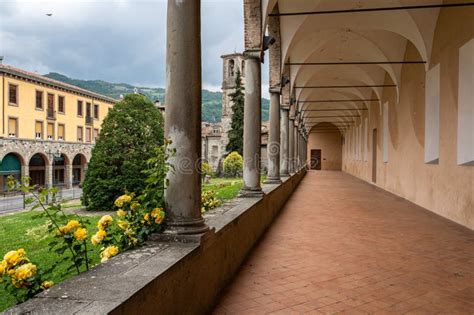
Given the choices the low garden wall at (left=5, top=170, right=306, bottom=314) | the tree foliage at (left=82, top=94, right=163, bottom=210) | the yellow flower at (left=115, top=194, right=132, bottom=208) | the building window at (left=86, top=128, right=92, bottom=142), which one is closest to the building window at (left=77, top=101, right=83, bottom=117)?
the building window at (left=86, top=128, right=92, bottom=142)

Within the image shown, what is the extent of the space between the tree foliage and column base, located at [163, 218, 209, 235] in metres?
12.2

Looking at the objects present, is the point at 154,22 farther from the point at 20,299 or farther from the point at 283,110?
the point at 283,110

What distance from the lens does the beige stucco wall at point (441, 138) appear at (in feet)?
24.3

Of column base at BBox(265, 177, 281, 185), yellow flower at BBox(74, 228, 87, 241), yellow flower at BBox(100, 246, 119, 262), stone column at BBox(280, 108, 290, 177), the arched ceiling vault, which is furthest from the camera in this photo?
stone column at BBox(280, 108, 290, 177)

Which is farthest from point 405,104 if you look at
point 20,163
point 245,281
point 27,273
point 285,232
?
point 20,163

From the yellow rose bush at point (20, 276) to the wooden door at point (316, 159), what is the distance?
127 feet

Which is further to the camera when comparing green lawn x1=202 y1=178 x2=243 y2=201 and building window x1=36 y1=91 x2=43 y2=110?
building window x1=36 y1=91 x2=43 y2=110

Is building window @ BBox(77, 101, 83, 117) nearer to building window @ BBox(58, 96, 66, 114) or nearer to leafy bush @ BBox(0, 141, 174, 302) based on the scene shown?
building window @ BBox(58, 96, 66, 114)

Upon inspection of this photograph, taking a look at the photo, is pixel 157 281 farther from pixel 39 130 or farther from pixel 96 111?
pixel 96 111

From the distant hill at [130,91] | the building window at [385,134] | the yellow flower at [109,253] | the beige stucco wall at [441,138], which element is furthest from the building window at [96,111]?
the yellow flower at [109,253]

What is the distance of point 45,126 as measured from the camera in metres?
28.5

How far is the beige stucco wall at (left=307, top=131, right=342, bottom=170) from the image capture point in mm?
38594

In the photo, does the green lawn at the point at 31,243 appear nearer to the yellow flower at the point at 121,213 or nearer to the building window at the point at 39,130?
the yellow flower at the point at 121,213

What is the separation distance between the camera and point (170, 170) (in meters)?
2.96
